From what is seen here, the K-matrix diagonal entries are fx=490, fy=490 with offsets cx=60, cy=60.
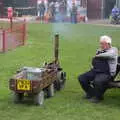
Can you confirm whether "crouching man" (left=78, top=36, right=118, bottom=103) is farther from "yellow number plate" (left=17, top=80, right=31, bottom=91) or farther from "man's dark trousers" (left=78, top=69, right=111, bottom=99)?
"yellow number plate" (left=17, top=80, right=31, bottom=91)

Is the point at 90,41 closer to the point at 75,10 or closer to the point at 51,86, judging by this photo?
the point at 51,86

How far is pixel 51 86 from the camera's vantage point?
27.5 feet

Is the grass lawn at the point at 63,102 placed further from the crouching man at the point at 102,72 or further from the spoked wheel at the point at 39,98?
the crouching man at the point at 102,72

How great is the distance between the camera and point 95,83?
26.2ft

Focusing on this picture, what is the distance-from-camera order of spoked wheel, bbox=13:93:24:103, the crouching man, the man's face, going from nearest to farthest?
1. spoked wheel, bbox=13:93:24:103
2. the crouching man
3. the man's face

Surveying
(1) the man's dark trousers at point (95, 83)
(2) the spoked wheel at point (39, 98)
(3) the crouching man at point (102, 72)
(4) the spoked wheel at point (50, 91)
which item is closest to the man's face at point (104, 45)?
(3) the crouching man at point (102, 72)

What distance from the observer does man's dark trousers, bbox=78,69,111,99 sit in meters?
7.96

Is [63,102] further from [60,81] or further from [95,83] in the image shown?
[60,81]

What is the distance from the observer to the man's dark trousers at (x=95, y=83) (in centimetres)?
796

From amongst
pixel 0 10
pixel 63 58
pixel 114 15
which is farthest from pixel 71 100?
pixel 0 10

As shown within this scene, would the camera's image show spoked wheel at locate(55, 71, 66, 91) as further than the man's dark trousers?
Yes

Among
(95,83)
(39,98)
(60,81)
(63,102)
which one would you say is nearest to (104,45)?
(95,83)

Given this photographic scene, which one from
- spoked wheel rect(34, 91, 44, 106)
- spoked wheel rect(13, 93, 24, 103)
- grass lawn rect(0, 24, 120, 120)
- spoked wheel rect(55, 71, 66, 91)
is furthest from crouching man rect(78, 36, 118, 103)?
spoked wheel rect(13, 93, 24, 103)

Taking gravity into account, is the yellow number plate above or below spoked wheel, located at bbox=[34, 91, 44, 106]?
above
